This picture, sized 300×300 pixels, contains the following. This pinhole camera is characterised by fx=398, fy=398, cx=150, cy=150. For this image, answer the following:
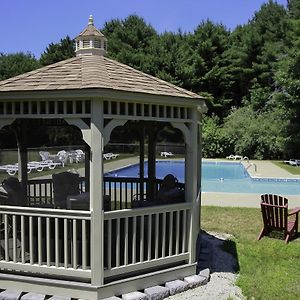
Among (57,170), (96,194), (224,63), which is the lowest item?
(57,170)

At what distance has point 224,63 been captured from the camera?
1499 inches

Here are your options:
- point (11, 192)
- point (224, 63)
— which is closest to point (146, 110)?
point (11, 192)

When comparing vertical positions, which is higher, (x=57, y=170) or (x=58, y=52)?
(x=58, y=52)

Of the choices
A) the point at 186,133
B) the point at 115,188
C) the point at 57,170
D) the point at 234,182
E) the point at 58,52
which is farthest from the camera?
the point at 58,52

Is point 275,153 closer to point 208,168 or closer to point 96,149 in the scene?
point 208,168

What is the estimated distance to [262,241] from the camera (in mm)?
8539

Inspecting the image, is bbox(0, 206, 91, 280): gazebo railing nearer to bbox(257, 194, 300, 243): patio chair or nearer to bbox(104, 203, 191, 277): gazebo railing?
bbox(104, 203, 191, 277): gazebo railing

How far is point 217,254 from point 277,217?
188cm

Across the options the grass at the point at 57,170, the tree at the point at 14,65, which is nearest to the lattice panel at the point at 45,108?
the grass at the point at 57,170

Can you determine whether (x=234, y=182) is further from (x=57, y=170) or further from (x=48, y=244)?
(x=48, y=244)

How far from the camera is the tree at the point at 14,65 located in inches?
1544

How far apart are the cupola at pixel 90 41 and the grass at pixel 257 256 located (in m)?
4.50

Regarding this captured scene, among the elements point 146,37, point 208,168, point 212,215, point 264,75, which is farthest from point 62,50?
point 212,215

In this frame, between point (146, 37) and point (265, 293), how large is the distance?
38.3m
